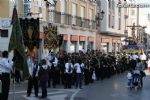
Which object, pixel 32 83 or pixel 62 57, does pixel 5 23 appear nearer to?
pixel 62 57

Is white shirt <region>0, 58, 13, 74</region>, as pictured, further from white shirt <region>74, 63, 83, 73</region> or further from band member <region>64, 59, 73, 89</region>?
white shirt <region>74, 63, 83, 73</region>

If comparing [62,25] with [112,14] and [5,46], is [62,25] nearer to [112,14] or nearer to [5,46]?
[5,46]

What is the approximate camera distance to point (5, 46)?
32250 millimetres

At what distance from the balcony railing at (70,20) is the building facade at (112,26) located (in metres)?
5.06

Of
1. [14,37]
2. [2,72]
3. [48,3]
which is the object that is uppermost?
[48,3]

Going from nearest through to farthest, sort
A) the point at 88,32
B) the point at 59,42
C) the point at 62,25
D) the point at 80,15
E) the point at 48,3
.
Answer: the point at 59,42 → the point at 48,3 → the point at 62,25 → the point at 80,15 → the point at 88,32

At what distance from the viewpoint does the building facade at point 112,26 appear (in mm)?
58062

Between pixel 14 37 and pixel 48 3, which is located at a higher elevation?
pixel 48 3

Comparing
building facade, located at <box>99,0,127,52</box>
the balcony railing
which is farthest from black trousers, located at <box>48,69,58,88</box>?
building facade, located at <box>99,0,127,52</box>

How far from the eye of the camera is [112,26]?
6266cm

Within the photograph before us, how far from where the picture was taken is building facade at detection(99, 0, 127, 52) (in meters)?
58.1

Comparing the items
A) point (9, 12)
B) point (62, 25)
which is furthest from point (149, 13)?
point (9, 12)

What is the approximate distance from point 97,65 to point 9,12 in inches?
264

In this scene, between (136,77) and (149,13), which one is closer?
(136,77)
